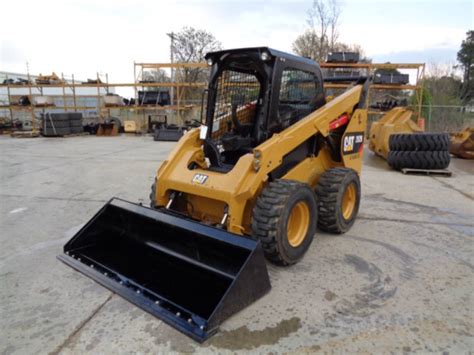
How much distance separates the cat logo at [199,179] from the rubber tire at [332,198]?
1343mm

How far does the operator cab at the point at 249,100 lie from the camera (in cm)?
341

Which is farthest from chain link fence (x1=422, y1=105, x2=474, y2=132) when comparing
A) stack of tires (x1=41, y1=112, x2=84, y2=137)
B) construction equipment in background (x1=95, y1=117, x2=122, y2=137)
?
stack of tires (x1=41, y1=112, x2=84, y2=137)

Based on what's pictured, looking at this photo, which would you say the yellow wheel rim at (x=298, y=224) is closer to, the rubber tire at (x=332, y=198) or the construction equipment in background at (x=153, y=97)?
the rubber tire at (x=332, y=198)

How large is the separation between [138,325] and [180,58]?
109 feet

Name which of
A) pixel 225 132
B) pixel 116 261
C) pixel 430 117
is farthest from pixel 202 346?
pixel 430 117

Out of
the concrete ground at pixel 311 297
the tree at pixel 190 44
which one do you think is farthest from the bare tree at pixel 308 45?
the concrete ground at pixel 311 297

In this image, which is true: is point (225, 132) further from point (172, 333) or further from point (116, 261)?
point (172, 333)

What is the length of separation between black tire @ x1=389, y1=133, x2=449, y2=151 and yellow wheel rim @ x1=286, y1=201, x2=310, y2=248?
529cm

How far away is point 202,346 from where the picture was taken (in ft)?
7.07

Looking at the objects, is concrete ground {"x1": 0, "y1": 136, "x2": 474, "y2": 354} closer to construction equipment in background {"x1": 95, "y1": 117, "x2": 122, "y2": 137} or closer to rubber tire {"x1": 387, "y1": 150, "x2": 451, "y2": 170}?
rubber tire {"x1": 387, "y1": 150, "x2": 451, "y2": 170}

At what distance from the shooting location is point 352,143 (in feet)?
14.4

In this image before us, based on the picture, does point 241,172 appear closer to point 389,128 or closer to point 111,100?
point 389,128

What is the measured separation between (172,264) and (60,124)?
1614 cm

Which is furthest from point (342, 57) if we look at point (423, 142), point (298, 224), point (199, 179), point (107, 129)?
point (107, 129)
